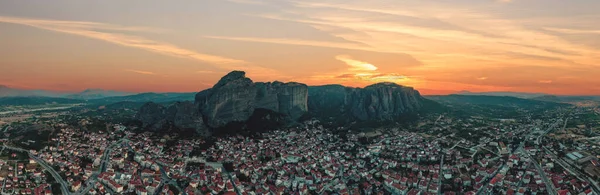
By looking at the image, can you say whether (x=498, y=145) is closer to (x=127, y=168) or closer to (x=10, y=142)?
(x=127, y=168)

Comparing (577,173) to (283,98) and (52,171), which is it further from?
(52,171)

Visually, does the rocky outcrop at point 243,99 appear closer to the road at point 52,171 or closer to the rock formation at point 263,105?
the rock formation at point 263,105

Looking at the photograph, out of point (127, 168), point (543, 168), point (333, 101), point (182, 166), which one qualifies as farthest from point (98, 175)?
point (333, 101)

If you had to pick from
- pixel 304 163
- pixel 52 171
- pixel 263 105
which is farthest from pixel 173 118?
pixel 304 163

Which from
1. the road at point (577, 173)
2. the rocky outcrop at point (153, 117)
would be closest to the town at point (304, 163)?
the road at point (577, 173)

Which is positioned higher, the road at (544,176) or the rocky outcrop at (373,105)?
the rocky outcrop at (373,105)

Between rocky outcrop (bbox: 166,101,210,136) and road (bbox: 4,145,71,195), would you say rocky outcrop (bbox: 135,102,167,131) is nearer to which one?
rocky outcrop (bbox: 166,101,210,136)
